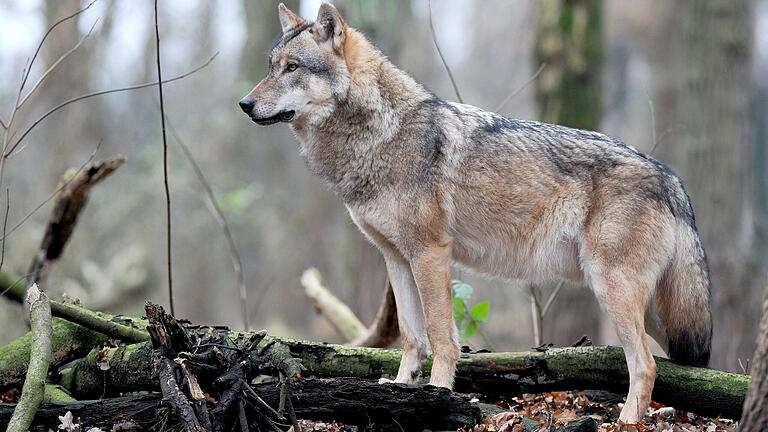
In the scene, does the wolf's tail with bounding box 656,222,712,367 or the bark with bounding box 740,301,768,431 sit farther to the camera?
the wolf's tail with bounding box 656,222,712,367

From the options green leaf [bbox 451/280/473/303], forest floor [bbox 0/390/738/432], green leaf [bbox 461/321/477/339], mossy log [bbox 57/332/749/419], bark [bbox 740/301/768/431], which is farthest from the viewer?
green leaf [bbox 461/321/477/339]

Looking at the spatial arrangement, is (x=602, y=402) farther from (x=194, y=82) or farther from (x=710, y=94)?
(x=194, y=82)

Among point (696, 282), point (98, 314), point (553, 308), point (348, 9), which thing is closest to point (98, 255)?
point (348, 9)

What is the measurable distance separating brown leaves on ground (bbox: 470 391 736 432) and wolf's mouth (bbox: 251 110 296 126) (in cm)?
241

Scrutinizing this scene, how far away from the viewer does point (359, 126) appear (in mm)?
5789

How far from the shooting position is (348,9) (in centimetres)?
1095

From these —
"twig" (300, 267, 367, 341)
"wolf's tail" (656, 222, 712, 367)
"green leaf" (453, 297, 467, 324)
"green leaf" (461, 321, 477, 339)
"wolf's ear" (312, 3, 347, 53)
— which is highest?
"wolf's ear" (312, 3, 347, 53)

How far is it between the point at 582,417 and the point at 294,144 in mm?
20603

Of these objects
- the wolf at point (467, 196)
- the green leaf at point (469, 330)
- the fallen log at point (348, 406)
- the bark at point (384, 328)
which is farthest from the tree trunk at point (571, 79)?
the fallen log at point (348, 406)

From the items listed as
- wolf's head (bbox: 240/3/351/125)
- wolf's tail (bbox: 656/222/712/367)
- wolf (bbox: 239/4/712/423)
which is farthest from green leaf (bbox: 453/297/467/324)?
wolf's head (bbox: 240/3/351/125)

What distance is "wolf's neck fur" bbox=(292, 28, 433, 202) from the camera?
5691 millimetres

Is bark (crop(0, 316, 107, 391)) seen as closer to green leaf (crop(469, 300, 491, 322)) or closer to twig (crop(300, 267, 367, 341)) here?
green leaf (crop(469, 300, 491, 322))

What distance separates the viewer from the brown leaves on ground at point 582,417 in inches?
178

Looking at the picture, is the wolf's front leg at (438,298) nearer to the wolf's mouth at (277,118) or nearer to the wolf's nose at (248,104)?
the wolf's mouth at (277,118)
